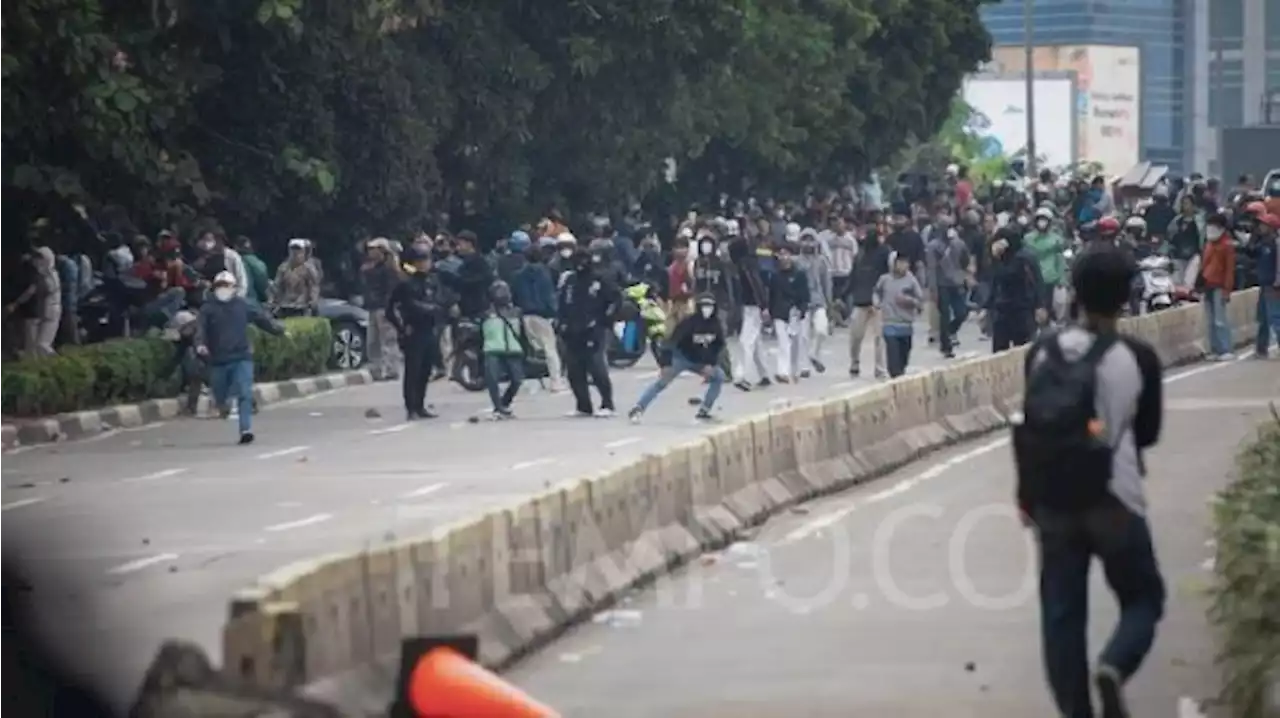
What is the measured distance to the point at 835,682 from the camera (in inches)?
537

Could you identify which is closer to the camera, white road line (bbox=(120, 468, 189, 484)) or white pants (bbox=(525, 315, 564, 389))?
white road line (bbox=(120, 468, 189, 484))

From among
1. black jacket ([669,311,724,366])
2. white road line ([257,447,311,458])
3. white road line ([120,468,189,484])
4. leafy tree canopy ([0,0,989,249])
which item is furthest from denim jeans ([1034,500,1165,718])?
leafy tree canopy ([0,0,989,249])

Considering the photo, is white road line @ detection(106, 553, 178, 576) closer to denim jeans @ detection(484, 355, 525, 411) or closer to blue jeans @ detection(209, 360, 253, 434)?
blue jeans @ detection(209, 360, 253, 434)

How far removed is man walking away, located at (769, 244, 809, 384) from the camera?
36.2m

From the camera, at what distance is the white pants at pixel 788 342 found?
36500mm

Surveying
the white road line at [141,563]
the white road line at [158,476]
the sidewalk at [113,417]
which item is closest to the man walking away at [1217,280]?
the sidewalk at [113,417]

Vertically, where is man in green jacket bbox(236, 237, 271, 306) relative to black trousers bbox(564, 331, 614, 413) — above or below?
above

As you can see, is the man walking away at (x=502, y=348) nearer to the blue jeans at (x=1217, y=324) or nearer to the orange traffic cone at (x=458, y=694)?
the blue jeans at (x=1217, y=324)

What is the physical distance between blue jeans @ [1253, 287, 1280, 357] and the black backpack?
2670cm

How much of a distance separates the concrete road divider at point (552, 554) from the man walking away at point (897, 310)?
7.16 metres

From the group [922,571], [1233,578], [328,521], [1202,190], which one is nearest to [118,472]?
[328,521]

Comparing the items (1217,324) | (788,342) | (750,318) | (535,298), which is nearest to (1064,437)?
(535,298)

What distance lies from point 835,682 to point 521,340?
18758mm

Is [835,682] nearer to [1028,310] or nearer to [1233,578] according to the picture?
[1233,578]
